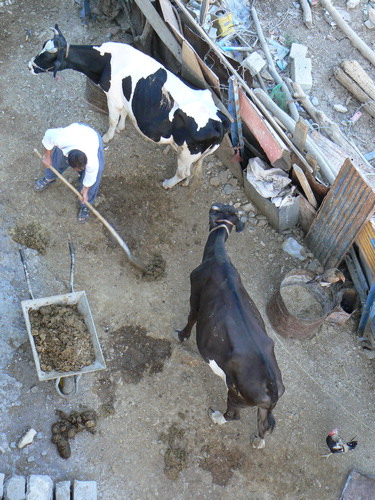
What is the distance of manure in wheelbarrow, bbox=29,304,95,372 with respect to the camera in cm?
659

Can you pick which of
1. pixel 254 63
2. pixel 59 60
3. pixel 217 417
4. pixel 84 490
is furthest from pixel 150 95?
pixel 84 490

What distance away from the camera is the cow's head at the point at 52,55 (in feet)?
26.7

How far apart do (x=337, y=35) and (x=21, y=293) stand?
270 inches

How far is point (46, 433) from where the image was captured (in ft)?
21.5

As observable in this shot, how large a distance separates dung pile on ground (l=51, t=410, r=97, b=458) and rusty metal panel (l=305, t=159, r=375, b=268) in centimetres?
369

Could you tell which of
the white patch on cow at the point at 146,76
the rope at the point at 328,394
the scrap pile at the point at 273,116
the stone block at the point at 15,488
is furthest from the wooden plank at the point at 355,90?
the stone block at the point at 15,488

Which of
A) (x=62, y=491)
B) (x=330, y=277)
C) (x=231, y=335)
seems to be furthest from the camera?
(x=330, y=277)

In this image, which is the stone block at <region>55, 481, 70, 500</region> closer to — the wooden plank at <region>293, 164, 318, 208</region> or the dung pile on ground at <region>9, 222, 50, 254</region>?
the dung pile on ground at <region>9, 222, 50, 254</region>

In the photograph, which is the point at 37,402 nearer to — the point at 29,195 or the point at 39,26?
the point at 29,195

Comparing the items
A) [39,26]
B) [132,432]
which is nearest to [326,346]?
[132,432]

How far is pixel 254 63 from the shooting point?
9.00 meters

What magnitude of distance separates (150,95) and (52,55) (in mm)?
1427

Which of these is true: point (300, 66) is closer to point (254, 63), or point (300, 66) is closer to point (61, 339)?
point (254, 63)

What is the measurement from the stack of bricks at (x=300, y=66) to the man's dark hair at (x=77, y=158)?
13.5 ft
